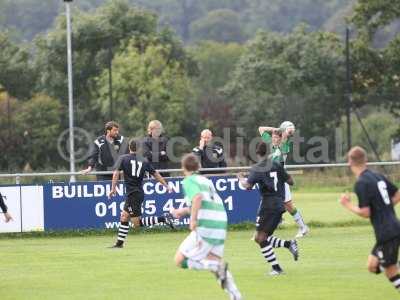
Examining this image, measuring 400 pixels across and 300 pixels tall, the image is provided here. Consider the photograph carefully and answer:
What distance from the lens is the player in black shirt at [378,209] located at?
13.3 metres

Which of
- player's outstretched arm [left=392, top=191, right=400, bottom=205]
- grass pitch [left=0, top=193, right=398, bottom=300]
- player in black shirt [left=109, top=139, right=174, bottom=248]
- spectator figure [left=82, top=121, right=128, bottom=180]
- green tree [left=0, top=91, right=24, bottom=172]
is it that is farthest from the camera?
green tree [left=0, top=91, right=24, bottom=172]

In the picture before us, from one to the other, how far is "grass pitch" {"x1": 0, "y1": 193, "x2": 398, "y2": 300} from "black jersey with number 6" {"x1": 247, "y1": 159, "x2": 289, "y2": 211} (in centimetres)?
102

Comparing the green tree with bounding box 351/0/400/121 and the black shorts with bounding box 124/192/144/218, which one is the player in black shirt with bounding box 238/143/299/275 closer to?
the black shorts with bounding box 124/192/144/218

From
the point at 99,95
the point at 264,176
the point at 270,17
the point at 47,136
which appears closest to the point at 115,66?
the point at 99,95

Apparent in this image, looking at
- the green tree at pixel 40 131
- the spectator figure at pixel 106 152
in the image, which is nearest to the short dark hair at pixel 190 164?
the spectator figure at pixel 106 152

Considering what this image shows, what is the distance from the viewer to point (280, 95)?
64625 mm

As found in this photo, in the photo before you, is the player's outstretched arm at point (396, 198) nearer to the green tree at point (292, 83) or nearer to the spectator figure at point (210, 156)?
the spectator figure at point (210, 156)

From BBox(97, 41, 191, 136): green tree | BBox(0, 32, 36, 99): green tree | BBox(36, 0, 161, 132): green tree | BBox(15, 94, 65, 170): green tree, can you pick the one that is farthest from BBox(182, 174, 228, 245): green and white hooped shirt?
BBox(0, 32, 36, 99): green tree

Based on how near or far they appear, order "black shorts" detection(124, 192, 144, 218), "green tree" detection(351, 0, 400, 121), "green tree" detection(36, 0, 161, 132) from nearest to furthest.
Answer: "black shorts" detection(124, 192, 144, 218) < "green tree" detection(351, 0, 400, 121) < "green tree" detection(36, 0, 161, 132)

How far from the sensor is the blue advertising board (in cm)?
2500

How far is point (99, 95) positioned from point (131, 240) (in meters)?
43.3

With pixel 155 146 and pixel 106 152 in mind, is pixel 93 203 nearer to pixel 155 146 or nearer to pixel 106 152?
pixel 106 152

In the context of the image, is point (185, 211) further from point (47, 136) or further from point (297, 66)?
point (297, 66)

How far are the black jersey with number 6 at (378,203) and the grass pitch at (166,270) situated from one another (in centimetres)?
163
